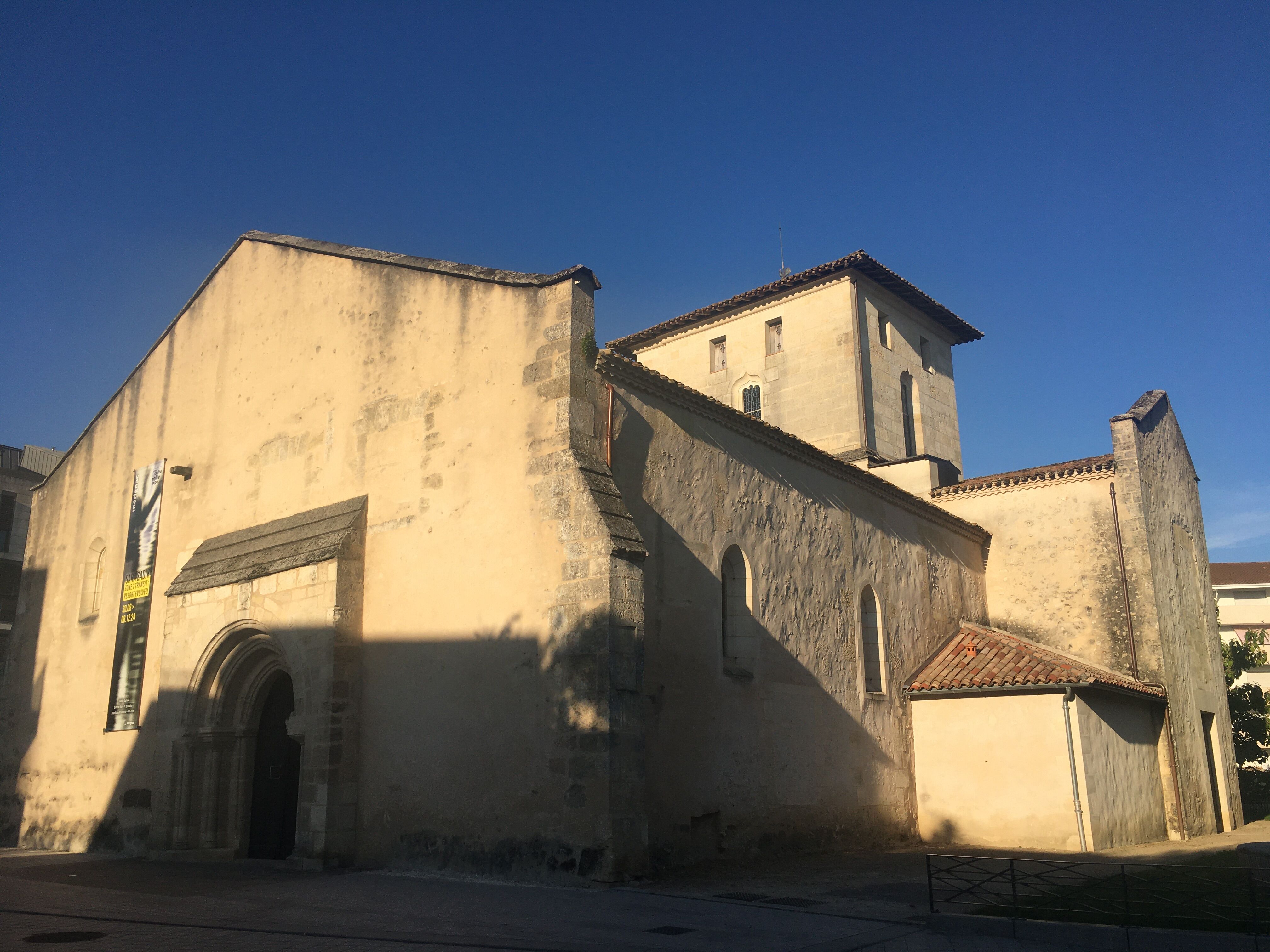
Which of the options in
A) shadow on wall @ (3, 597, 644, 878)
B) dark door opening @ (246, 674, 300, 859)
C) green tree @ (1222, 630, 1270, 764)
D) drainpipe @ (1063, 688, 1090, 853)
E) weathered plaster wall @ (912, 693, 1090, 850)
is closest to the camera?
shadow on wall @ (3, 597, 644, 878)

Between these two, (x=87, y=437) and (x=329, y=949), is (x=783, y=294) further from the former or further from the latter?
(x=329, y=949)

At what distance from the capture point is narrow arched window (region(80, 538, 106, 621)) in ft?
58.0

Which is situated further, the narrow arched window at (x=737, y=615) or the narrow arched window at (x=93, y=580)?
the narrow arched window at (x=93, y=580)

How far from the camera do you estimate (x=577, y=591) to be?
1062 centimetres

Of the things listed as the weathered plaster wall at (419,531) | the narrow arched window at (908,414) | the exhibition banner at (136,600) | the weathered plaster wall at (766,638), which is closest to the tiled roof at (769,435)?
the weathered plaster wall at (766,638)

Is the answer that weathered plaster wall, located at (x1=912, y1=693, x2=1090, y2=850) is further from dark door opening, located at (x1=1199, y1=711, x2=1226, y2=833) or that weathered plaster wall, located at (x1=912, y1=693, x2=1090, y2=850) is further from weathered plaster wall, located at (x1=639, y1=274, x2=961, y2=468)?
weathered plaster wall, located at (x1=639, y1=274, x2=961, y2=468)

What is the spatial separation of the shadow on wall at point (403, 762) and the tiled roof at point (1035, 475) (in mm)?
13756

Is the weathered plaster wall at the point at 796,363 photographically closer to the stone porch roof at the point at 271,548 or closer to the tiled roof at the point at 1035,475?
the tiled roof at the point at 1035,475

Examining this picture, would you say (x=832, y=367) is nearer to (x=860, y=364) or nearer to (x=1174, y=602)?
(x=860, y=364)

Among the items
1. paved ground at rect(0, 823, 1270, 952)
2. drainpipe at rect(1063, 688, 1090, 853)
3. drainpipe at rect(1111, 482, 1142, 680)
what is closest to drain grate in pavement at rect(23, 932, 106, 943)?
paved ground at rect(0, 823, 1270, 952)

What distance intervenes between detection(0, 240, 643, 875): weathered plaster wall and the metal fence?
3450 millimetres

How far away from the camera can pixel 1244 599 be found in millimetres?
52562

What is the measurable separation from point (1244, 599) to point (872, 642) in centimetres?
4569

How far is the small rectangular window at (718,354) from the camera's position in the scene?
26.9 metres
